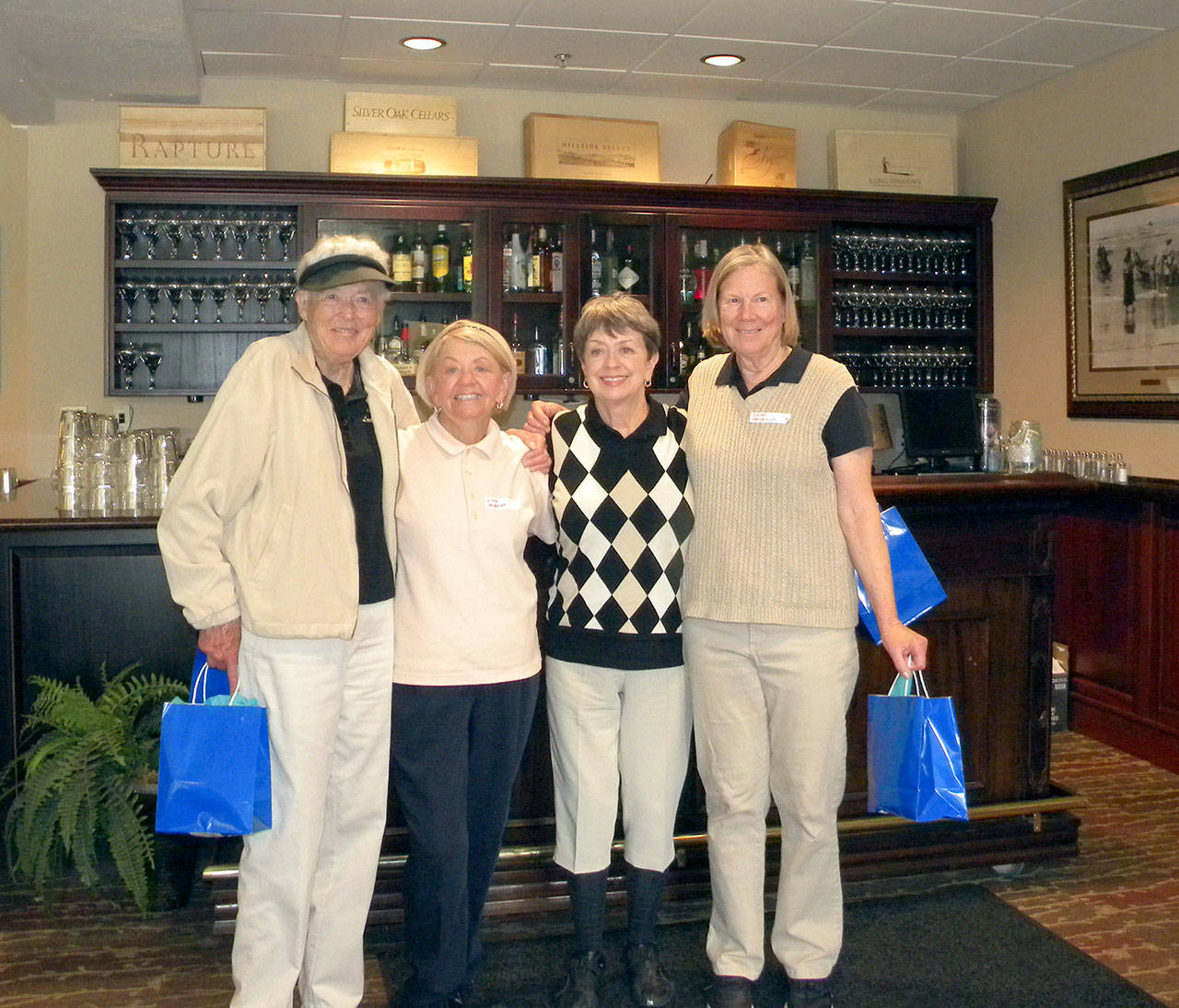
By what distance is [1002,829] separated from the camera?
331cm

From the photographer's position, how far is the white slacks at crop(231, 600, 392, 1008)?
210 centimetres

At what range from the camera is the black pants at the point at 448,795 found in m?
2.22

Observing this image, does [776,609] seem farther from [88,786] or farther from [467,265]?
[467,265]

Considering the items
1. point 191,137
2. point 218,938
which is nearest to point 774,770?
point 218,938

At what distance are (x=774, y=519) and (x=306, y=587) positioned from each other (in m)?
0.91

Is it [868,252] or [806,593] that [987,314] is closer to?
[868,252]

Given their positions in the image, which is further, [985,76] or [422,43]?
[985,76]

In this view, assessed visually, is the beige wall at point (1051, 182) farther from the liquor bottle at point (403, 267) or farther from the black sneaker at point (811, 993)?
the black sneaker at point (811, 993)

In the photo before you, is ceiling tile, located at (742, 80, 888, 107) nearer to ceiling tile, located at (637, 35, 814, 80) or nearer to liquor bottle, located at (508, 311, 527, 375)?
ceiling tile, located at (637, 35, 814, 80)

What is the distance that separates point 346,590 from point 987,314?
14.9 feet

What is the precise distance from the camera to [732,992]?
7.87 ft

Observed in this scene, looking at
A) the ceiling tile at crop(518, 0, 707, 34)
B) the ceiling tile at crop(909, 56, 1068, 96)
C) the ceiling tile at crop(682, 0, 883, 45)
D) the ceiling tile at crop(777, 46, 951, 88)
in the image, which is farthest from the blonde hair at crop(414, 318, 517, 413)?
the ceiling tile at crop(909, 56, 1068, 96)

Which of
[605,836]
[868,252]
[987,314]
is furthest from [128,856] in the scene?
[987,314]

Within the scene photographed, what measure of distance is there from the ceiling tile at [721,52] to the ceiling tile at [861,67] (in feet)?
0.29
